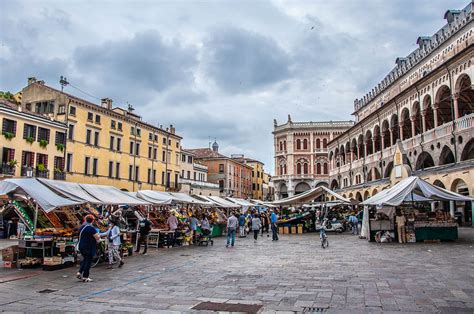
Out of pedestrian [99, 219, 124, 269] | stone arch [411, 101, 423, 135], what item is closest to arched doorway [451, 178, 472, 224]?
stone arch [411, 101, 423, 135]

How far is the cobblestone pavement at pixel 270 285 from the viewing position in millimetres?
7051

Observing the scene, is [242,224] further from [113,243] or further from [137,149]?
[137,149]

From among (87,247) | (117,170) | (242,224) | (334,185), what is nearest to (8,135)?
(117,170)

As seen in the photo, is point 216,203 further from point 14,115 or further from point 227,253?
point 14,115

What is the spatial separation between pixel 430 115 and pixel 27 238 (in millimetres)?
27902

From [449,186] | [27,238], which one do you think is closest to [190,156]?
[449,186]

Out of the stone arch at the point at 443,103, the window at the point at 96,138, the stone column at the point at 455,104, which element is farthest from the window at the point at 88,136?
the stone column at the point at 455,104

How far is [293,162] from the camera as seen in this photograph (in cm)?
6812

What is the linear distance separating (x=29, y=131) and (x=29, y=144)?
40.8 inches

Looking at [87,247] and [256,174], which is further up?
[256,174]

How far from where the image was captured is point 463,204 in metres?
25.4

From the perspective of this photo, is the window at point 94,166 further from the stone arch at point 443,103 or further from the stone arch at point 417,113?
the stone arch at point 443,103

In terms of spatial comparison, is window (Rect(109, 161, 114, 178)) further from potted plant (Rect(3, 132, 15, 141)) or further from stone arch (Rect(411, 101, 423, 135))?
stone arch (Rect(411, 101, 423, 135))

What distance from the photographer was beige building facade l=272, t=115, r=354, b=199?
67.4 meters
